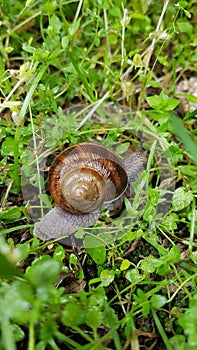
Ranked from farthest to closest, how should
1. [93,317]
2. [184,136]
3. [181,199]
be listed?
[181,199]
[184,136]
[93,317]

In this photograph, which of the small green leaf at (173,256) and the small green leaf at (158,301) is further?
the small green leaf at (173,256)

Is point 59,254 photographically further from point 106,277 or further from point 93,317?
point 93,317

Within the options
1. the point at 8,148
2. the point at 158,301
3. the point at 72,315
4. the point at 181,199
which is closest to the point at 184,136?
the point at 181,199

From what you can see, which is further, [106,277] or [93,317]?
[106,277]

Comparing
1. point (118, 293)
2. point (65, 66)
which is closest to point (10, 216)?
point (118, 293)

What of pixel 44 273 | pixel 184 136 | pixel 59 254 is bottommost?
pixel 59 254

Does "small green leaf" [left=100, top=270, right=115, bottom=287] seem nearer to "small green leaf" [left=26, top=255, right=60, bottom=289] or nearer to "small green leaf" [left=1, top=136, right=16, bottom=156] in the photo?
"small green leaf" [left=26, top=255, right=60, bottom=289]

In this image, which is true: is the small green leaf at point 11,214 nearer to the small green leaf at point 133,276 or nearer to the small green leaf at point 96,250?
the small green leaf at point 96,250

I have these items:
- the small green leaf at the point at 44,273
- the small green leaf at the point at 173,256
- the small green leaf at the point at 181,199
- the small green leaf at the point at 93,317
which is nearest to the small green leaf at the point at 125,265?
the small green leaf at the point at 173,256

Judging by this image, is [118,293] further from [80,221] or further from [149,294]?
[80,221]
